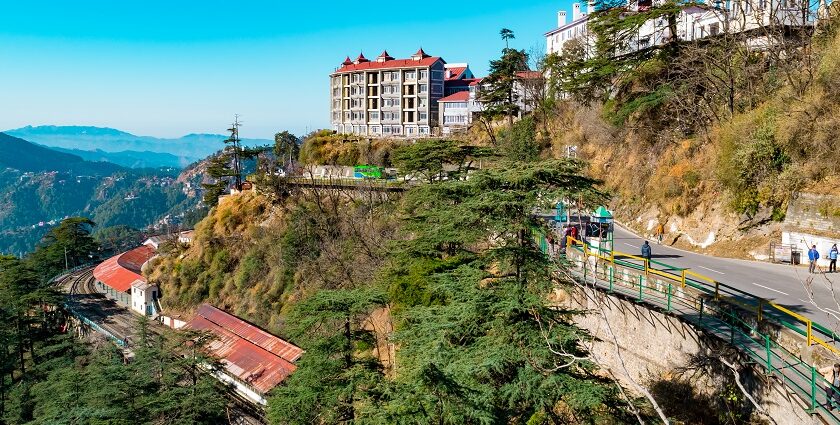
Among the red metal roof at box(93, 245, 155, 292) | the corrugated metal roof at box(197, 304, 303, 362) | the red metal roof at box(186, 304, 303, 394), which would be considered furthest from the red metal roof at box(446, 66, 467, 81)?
the red metal roof at box(93, 245, 155, 292)

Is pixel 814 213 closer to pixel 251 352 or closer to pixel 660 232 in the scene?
pixel 660 232

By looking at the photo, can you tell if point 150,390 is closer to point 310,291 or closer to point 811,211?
point 310,291

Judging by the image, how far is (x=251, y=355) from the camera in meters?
33.0

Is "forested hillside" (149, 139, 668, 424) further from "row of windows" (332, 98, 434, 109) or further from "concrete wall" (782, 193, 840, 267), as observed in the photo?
"row of windows" (332, 98, 434, 109)

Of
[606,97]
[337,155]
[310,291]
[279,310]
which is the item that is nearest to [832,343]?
[606,97]

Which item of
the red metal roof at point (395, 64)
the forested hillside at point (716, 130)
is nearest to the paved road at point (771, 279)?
the forested hillside at point (716, 130)

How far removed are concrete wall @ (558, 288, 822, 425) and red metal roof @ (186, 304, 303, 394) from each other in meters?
21.0

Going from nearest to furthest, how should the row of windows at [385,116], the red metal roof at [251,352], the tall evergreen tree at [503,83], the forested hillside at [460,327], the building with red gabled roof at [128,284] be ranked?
the forested hillside at [460,327], the red metal roof at [251,352], the tall evergreen tree at [503,83], the building with red gabled roof at [128,284], the row of windows at [385,116]

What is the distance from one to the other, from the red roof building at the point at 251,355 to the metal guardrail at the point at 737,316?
20381mm

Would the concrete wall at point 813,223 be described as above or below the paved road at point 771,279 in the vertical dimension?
above

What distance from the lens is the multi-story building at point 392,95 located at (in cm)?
6612

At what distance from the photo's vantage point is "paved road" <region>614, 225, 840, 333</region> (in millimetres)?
13078

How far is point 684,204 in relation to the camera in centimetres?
2306

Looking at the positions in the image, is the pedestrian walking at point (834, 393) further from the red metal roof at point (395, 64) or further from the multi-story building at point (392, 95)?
the red metal roof at point (395, 64)
